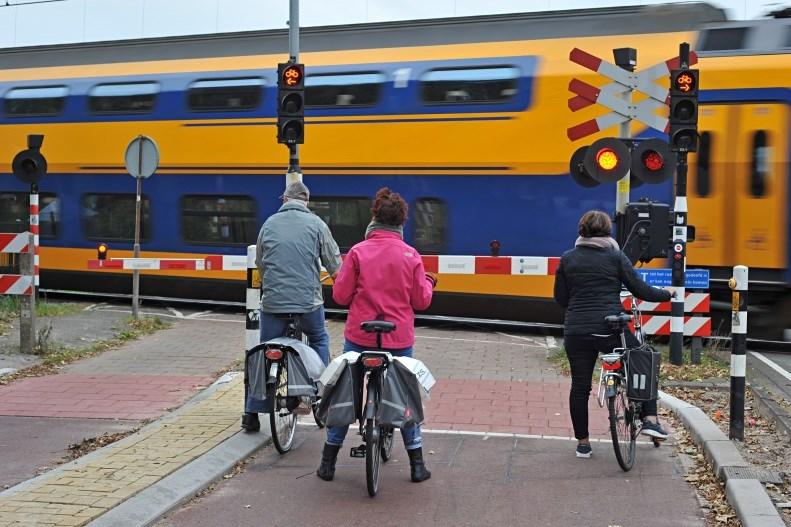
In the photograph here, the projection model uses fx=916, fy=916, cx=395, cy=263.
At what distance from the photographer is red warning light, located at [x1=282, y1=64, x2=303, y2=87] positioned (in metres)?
10.5

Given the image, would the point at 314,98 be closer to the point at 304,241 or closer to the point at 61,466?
the point at 304,241

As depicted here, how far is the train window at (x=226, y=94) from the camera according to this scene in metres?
14.4

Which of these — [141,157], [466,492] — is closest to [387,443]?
[466,492]

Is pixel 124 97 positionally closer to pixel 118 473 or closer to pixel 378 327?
pixel 118 473

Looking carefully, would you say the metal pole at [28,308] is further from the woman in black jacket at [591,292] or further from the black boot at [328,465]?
the woman in black jacket at [591,292]

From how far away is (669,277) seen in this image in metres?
10.8

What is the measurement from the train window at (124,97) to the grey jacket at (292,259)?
30.7 feet

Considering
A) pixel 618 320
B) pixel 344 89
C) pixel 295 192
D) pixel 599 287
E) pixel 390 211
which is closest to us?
pixel 390 211

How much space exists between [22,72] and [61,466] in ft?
40.6

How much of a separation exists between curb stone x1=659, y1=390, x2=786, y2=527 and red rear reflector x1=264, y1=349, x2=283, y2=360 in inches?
115

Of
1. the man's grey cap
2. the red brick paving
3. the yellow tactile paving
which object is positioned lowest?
the red brick paving

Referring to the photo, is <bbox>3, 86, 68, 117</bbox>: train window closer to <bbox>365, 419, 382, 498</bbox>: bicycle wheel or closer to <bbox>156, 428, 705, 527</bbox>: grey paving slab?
<bbox>156, 428, 705, 527</bbox>: grey paving slab

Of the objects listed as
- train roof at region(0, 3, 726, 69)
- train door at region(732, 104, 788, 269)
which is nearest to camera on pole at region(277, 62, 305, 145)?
train roof at region(0, 3, 726, 69)

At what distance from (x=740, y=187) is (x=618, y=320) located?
254 inches
